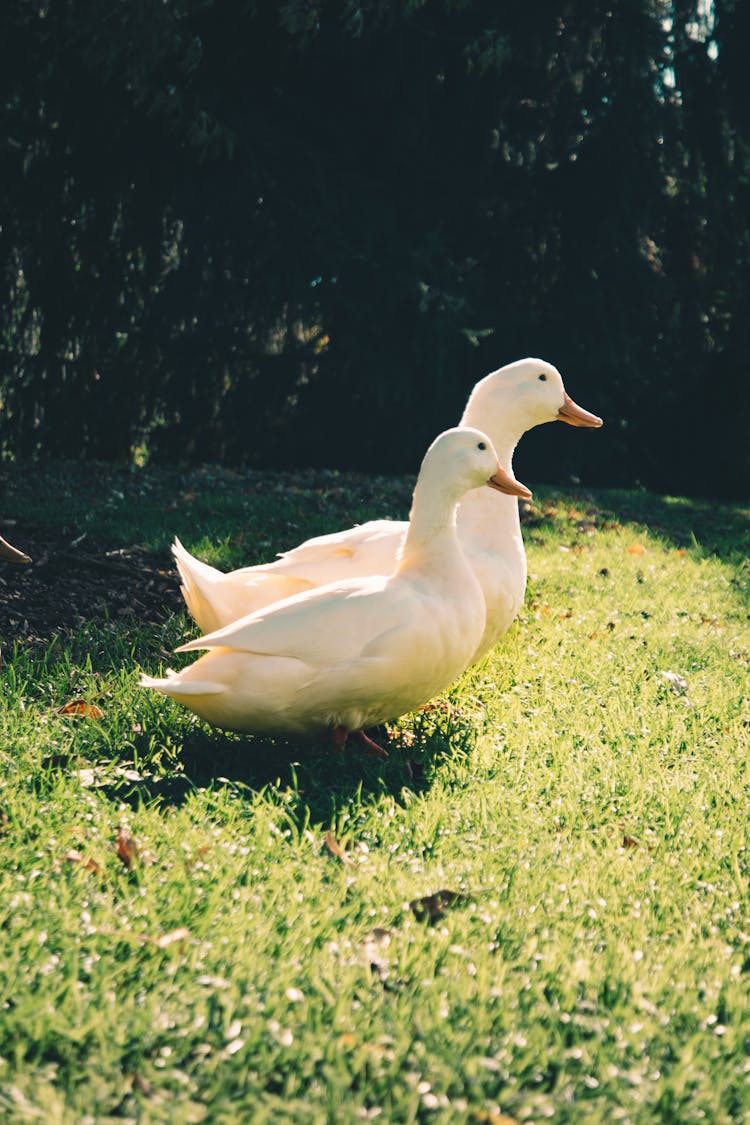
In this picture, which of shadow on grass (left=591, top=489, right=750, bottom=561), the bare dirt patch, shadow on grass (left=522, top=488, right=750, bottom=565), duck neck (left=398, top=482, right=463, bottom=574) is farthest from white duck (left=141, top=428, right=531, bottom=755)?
shadow on grass (left=591, top=489, right=750, bottom=561)

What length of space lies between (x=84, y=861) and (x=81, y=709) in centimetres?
113

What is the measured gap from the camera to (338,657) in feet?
10.4

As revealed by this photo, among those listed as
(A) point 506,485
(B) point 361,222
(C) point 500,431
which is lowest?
(A) point 506,485

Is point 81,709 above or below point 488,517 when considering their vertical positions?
below

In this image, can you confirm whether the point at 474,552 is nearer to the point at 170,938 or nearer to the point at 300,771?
the point at 300,771

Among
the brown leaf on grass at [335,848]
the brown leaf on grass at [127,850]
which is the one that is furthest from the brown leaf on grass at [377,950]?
the brown leaf on grass at [127,850]

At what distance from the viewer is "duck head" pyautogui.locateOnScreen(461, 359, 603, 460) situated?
15.0 feet

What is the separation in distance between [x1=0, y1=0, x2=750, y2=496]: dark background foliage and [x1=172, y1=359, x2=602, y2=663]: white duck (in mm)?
5694

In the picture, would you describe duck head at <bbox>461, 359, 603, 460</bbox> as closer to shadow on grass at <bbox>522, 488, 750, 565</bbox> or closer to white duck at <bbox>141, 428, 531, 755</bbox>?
white duck at <bbox>141, 428, 531, 755</bbox>

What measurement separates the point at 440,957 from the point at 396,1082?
39 cm

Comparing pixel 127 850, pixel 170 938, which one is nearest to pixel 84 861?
pixel 127 850

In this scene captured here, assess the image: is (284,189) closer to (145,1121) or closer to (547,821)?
(547,821)

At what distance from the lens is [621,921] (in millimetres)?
2434

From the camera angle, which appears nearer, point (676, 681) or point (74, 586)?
point (676, 681)
